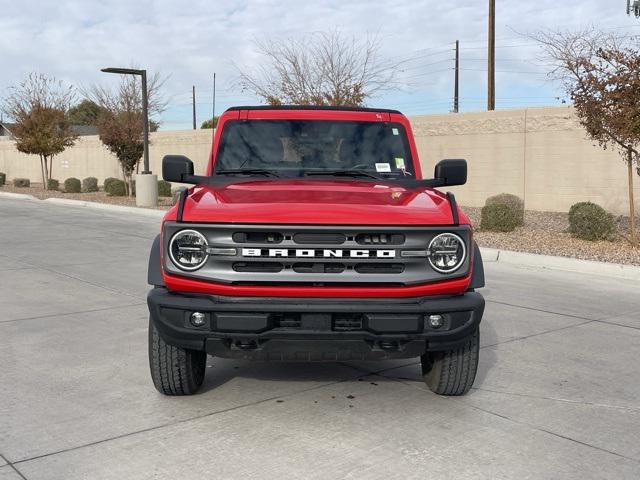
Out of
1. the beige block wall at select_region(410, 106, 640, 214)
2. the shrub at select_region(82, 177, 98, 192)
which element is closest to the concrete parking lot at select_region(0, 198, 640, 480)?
the beige block wall at select_region(410, 106, 640, 214)

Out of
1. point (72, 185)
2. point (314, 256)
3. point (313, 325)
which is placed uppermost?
point (72, 185)

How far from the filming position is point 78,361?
17.9 ft

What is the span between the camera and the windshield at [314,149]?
5.08 m

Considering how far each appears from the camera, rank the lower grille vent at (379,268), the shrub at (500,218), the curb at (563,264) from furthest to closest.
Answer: the shrub at (500,218), the curb at (563,264), the lower grille vent at (379,268)

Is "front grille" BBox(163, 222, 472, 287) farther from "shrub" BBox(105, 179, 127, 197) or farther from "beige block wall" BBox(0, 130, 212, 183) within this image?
"beige block wall" BBox(0, 130, 212, 183)

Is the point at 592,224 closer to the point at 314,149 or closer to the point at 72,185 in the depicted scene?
the point at 314,149

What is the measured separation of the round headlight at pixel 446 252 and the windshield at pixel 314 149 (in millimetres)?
1241

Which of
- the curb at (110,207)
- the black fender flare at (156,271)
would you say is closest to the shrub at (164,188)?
the curb at (110,207)

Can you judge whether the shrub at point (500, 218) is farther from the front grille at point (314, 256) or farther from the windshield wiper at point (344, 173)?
the front grille at point (314, 256)

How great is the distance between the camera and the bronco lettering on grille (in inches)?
150

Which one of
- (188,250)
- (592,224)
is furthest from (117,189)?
(188,250)

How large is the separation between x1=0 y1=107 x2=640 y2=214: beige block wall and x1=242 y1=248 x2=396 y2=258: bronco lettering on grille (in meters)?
15.4

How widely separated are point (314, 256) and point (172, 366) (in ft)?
4.27

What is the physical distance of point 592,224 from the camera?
Result: 12766 millimetres
